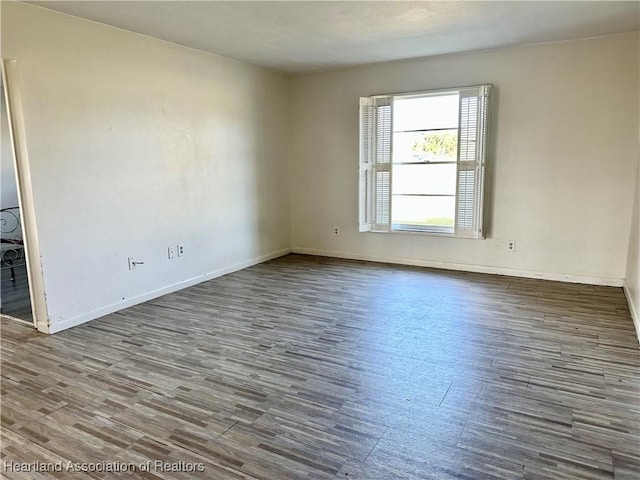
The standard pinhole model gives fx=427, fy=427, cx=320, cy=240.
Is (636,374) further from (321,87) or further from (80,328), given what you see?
(321,87)

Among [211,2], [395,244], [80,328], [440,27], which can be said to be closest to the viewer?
[211,2]

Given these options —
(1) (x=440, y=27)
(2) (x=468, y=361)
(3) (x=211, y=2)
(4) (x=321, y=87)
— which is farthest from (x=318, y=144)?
(2) (x=468, y=361)

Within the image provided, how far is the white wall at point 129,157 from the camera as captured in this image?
10.9 feet

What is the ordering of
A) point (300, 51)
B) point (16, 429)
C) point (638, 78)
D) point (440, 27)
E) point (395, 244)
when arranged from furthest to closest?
point (395, 244) < point (300, 51) < point (638, 78) < point (440, 27) < point (16, 429)

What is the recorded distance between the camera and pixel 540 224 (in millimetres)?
4734

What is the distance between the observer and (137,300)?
13.5 ft

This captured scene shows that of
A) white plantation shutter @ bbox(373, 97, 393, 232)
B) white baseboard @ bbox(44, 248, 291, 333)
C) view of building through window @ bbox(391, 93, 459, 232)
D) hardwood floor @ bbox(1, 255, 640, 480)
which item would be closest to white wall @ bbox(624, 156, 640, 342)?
hardwood floor @ bbox(1, 255, 640, 480)

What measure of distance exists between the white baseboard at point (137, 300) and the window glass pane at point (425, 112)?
2542mm

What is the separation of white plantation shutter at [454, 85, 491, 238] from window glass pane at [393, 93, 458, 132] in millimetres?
277

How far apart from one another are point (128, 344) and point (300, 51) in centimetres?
340

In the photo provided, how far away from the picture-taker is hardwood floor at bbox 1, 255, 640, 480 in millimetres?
1921

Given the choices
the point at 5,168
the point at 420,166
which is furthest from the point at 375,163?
the point at 5,168

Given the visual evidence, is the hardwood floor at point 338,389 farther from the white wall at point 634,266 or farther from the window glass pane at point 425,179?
the window glass pane at point 425,179

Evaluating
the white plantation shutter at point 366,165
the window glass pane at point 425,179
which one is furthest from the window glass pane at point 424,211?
the white plantation shutter at point 366,165
